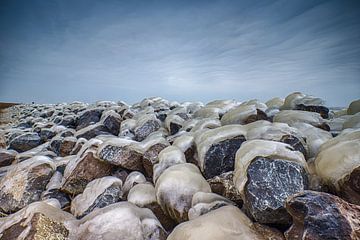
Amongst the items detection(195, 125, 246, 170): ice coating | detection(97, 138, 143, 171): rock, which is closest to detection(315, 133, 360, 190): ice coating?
detection(195, 125, 246, 170): ice coating

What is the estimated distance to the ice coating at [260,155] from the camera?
2.78 meters

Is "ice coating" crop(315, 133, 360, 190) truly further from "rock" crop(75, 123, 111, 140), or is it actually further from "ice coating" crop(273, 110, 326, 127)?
"rock" crop(75, 123, 111, 140)

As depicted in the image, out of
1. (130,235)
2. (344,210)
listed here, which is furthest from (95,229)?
(344,210)

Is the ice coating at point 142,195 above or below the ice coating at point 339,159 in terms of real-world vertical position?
below

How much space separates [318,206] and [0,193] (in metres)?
5.26

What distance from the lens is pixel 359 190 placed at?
2.34 meters

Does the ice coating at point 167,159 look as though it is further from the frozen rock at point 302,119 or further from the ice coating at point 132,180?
the frozen rock at point 302,119

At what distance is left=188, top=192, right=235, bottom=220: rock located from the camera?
113 inches

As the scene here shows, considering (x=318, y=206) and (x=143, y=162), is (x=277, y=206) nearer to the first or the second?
(x=318, y=206)

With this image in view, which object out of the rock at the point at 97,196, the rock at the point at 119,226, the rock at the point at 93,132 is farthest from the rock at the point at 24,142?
the rock at the point at 119,226

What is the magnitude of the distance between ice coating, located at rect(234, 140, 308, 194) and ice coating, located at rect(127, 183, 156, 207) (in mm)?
1420

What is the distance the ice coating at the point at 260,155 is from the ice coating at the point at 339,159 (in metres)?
0.22

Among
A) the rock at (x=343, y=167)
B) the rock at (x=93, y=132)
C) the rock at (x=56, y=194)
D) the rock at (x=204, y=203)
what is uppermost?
the rock at (x=343, y=167)

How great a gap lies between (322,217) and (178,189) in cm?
179
